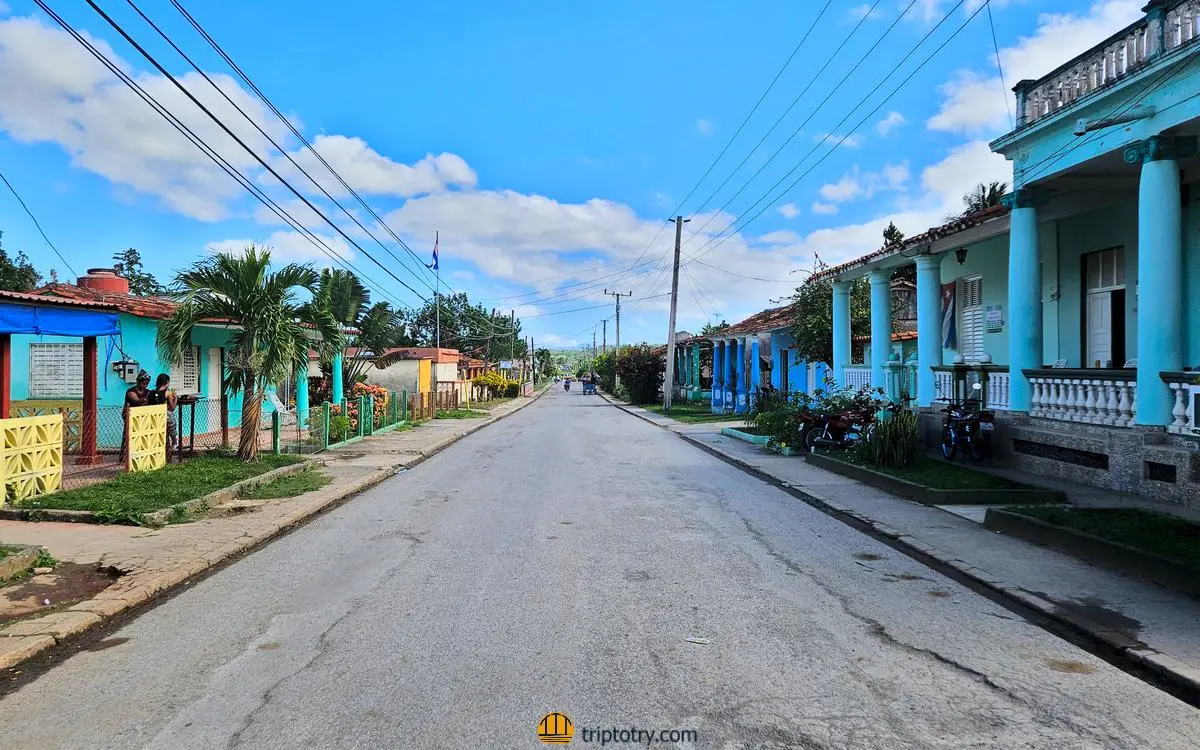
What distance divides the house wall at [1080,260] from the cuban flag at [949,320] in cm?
300

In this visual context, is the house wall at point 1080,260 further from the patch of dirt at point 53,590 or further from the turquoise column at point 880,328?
the patch of dirt at point 53,590

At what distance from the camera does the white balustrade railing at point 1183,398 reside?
931 centimetres

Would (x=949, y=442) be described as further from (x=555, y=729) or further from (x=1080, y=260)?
(x=555, y=729)

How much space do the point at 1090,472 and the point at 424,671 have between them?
9.92 m

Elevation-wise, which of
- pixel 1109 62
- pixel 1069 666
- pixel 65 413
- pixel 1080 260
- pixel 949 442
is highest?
pixel 1109 62

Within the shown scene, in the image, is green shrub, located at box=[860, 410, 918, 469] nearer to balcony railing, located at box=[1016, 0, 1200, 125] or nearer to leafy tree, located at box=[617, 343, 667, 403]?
balcony railing, located at box=[1016, 0, 1200, 125]

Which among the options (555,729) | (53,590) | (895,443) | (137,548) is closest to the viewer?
(555,729)

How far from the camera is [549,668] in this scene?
4441 millimetres

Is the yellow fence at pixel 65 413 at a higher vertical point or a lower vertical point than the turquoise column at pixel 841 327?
lower

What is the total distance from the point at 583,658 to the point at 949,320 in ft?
53.2

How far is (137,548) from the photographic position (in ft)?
24.8

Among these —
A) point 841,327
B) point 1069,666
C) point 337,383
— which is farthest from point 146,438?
point 841,327

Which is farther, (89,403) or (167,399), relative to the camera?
(167,399)

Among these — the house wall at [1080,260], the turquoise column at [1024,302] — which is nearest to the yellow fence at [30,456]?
the turquoise column at [1024,302]
